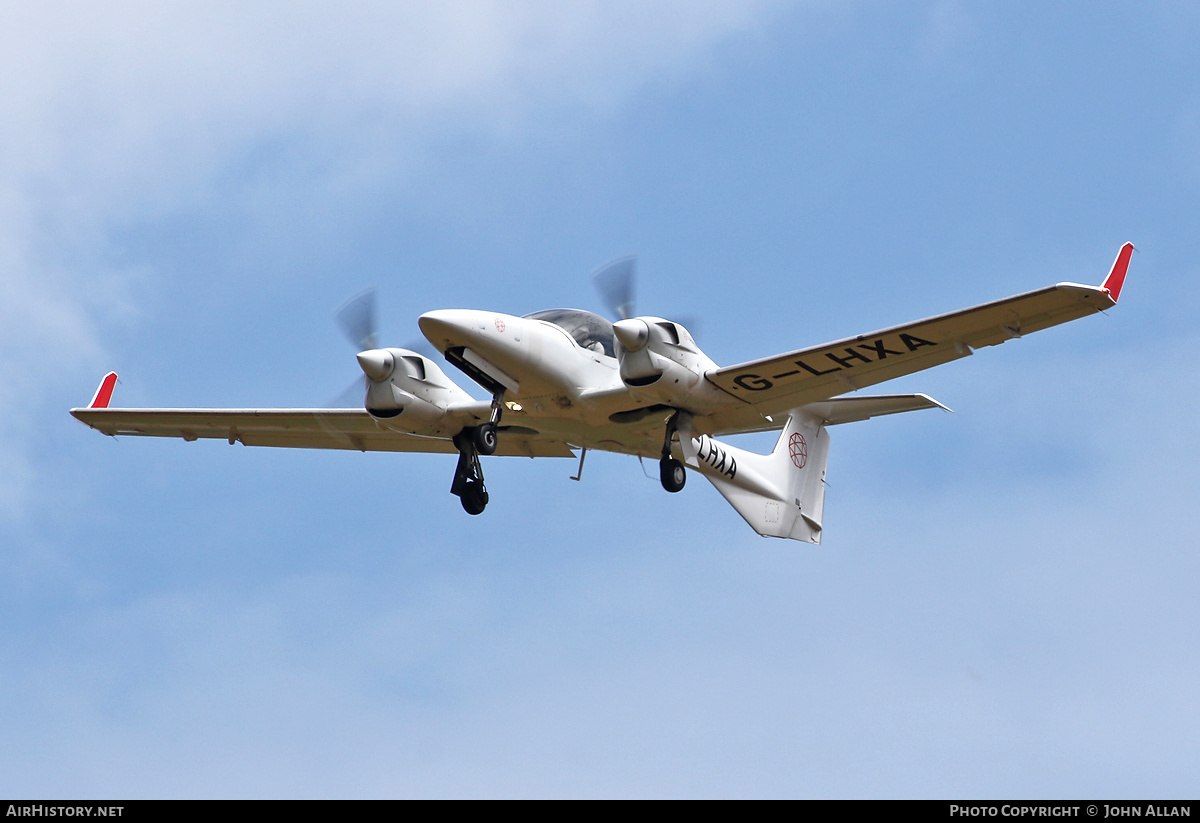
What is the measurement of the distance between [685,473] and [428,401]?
425 cm

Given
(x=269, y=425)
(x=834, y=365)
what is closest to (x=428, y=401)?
(x=269, y=425)

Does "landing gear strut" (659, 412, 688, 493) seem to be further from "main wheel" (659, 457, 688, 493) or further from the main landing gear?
the main landing gear

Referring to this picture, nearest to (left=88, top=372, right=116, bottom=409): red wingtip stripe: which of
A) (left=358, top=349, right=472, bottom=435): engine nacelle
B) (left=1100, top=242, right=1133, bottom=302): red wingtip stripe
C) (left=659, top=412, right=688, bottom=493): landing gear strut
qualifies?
(left=358, top=349, right=472, bottom=435): engine nacelle

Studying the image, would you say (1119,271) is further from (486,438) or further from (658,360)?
(486,438)

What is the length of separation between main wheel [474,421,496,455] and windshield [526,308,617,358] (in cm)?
183

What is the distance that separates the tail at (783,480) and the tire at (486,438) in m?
4.06

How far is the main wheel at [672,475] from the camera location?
20.4 meters

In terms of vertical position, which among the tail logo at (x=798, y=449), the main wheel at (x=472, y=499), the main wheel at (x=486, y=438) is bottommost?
the main wheel at (x=472, y=499)

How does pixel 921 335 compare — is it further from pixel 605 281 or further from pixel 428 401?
pixel 428 401

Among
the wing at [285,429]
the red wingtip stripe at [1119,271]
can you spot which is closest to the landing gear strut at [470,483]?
the wing at [285,429]

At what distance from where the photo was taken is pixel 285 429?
2394cm

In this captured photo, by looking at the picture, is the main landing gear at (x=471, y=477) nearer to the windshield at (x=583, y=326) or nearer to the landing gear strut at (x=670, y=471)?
the windshield at (x=583, y=326)

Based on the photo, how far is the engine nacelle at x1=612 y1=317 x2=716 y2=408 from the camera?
19172 millimetres
